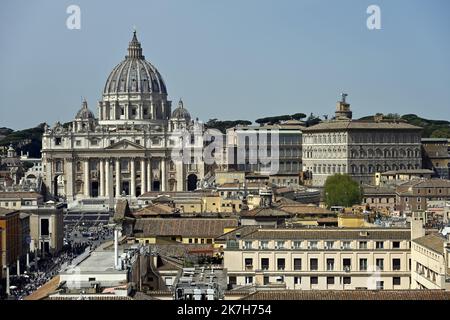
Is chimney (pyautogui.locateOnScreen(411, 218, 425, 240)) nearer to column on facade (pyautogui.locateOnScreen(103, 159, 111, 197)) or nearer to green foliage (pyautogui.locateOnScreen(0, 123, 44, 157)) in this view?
column on facade (pyautogui.locateOnScreen(103, 159, 111, 197))

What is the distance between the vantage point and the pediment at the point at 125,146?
91000mm

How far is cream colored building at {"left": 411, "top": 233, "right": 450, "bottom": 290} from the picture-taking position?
64.3 feet

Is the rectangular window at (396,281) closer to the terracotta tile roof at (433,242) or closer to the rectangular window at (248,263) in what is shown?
the terracotta tile roof at (433,242)

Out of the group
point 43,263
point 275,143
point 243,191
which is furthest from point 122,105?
point 43,263

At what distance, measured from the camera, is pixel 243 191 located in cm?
5319

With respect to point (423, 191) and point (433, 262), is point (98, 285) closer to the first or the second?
point (433, 262)

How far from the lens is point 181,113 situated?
10088cm

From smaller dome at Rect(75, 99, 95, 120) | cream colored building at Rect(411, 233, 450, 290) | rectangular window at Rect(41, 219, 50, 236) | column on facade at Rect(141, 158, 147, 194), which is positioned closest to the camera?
cream colored building at Rect(411, 233, 450, 290)

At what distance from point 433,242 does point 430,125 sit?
3365 inches

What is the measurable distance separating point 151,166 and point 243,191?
38.7 meters

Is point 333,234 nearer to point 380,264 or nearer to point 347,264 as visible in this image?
point 347,264

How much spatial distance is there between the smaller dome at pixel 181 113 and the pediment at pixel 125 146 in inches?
368

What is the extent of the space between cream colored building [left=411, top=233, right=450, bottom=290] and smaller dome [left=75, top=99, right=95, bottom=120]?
7600 cm

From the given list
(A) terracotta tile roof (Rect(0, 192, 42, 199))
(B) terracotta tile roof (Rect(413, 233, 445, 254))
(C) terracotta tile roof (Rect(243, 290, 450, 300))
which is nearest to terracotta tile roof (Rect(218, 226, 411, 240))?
(B) terracotta tile roof (Rect(413, 233, 445, 254))
